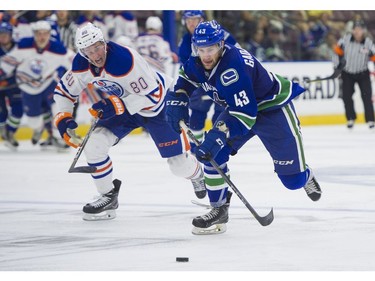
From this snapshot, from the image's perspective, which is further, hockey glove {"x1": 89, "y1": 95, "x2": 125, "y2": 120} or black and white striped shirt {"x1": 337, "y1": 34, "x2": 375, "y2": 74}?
black and white striped shirt {"x1": 337, "y1": 34, "x2": 375, "y2": 74}

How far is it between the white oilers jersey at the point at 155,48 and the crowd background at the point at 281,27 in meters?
0.72

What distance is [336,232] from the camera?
5430mm

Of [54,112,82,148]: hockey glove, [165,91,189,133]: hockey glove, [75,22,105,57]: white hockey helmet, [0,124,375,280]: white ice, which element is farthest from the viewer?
[54,112,82,148]: hockey glove

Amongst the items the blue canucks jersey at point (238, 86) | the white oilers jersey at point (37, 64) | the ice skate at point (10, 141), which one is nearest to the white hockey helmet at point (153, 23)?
the white oilers jersey at point (37, 64)

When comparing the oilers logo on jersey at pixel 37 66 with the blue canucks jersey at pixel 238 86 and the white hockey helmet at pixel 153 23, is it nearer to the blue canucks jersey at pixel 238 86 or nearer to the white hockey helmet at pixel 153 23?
the white hockey helmet at pixel 153 23

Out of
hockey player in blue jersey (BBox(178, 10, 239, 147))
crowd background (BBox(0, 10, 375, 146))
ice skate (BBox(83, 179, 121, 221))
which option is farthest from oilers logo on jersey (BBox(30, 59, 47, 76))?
ice skate (BBox(83, 179, 121, 221))

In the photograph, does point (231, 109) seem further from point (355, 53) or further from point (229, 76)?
point (355, 53)

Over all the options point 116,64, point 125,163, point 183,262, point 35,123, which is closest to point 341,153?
point 125,163

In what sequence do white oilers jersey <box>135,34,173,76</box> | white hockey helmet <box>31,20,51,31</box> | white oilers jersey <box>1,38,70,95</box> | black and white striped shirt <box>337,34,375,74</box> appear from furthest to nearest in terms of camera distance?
black and white striped shirt <box>337,34,375,74</box>, white oilers jersey <box>135,34,173,76</box>, white oilers jersey <box>1,38,70,95</box>, white hockey helmet <box>31,20,51,31</box>

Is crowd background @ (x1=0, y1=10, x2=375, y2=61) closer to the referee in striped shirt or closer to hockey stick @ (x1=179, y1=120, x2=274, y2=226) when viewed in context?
the referee in striped shirt

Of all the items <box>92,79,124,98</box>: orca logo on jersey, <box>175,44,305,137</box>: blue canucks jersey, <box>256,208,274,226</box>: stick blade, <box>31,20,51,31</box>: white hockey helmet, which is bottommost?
<box>31,20,51,31</box>: white hockey helmet

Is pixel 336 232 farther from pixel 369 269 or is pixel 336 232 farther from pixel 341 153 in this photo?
pixel 341 153

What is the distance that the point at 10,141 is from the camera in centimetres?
1086

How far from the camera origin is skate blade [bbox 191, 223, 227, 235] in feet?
17.9
